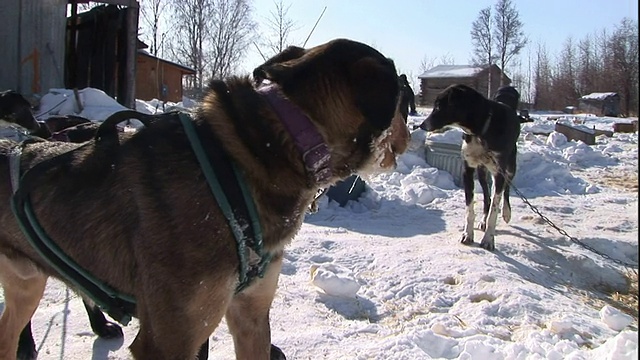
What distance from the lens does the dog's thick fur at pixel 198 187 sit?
214cm

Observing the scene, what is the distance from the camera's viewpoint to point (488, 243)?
686 centimetres

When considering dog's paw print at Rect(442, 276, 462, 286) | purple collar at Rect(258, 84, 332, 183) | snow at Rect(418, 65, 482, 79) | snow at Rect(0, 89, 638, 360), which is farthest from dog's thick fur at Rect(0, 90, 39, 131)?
snow at Rect(418, 65, 482, 79)

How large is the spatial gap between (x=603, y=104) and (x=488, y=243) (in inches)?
1754

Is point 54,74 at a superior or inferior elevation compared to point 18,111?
superior

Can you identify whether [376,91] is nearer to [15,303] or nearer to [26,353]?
[15,303]

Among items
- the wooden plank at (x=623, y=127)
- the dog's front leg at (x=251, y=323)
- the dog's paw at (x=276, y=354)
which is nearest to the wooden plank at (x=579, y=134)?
the wooden plank at (x=623, y=127)

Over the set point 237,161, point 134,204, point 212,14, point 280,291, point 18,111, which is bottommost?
point 280,291

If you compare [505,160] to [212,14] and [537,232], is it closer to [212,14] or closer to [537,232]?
[537,232]

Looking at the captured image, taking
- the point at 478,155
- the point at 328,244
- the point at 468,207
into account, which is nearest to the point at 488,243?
the point at 468,207

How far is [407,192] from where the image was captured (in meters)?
9.96

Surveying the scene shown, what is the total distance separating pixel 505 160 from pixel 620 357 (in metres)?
4.77

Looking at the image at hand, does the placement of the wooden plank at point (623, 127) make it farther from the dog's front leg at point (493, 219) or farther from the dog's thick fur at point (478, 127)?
the dog's front leg at point (493, 219)

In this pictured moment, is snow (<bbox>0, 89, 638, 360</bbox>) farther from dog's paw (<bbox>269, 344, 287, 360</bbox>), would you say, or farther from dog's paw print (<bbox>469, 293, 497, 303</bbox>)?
dog's paw (<bbox>269, 344, 287, 360</bbox>)

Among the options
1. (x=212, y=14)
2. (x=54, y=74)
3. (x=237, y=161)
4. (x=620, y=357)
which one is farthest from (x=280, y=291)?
(x=212, y=14)
